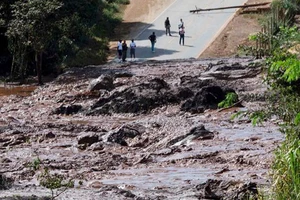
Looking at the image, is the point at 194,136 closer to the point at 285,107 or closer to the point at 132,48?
the point at 285,107

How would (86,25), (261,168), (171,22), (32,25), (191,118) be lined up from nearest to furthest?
(261,168) < (191,118) < (32,25) < (86,25) < (171,22)

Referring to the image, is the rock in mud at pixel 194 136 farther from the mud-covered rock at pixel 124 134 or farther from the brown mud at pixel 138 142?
the mud-covered rock at pixel 124 134

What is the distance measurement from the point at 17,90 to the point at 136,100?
10035mm

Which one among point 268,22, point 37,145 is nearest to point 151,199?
point 37,145

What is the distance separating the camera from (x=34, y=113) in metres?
31.3

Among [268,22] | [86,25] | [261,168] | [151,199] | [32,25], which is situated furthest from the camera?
[86,25]

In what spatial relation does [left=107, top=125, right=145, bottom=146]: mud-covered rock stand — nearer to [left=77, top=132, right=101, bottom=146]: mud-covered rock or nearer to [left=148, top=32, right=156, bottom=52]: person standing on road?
[left=77, top=132, right=101, bottom=146]: mud-covered rock

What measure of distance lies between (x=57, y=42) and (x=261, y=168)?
27.0 m

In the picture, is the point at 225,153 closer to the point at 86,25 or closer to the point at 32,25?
the point at 32,25

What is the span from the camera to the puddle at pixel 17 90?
123 ft

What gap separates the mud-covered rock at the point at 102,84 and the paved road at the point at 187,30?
10.5 m

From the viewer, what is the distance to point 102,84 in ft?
112

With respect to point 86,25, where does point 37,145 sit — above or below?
below

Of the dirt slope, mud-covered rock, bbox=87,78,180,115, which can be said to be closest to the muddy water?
mud-covered rock, bbox=87,78,180,115
